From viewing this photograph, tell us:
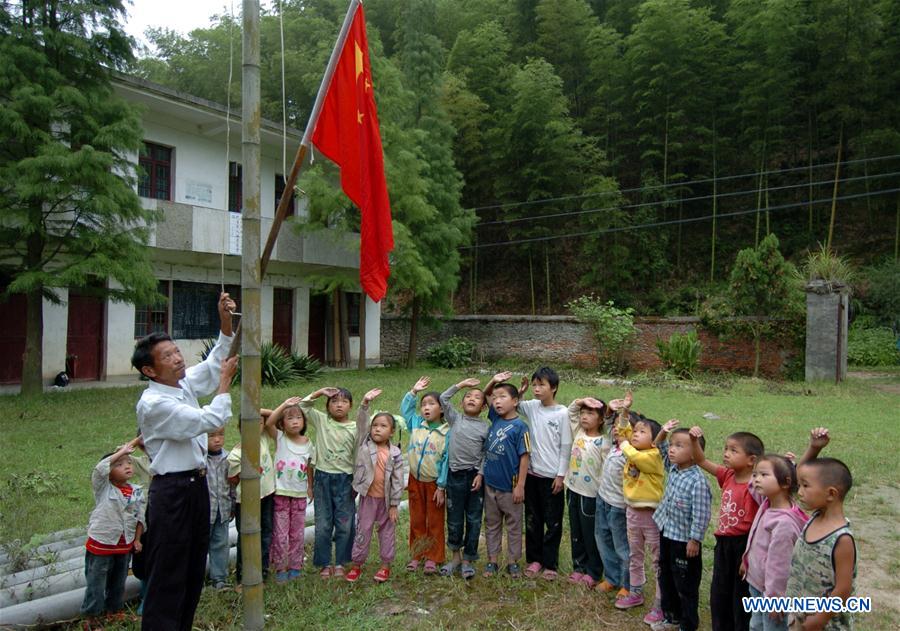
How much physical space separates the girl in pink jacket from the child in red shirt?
116 millimetres

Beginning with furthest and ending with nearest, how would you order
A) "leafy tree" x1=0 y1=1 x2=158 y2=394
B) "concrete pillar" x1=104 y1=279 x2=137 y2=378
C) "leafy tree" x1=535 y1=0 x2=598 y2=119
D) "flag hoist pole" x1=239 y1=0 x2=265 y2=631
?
"leafy tree" x1=535 y1=0 x2=598 y2=119
"concrete pillar" x1=104 y1=279 x2=137 y2=378
"leafy tree" x1=0 y1=1 x2=158 y2=394
"flag hoist pole" x1=239 y1=0 x2=265 y2=631

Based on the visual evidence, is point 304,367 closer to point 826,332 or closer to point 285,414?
point 285,414

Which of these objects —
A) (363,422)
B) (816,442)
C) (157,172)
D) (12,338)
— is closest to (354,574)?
(363,422)

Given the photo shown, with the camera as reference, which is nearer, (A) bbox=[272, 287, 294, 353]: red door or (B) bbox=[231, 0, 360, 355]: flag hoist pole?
(B) bbox=[231, 0, 360, 355]: flag hoist pole

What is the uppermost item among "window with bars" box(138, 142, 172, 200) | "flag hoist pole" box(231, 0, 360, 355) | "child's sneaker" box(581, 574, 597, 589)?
"window with bars" box(138, 142, 172, 200)

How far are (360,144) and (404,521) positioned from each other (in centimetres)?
320

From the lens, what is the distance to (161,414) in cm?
279

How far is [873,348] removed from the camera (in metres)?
19.2

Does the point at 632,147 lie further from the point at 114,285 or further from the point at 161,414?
the point at 161,414

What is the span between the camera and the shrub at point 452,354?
19.9m

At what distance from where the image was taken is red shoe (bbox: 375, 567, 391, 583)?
4.04 metres

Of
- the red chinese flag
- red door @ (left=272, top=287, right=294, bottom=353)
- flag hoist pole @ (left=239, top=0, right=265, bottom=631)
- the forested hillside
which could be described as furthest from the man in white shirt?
red door @ (left=272, top=287, right=294, bottom=353)

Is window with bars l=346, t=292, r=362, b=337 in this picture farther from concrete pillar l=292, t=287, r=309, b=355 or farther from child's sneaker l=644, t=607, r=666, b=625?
child's sneaker l=644, t=607, r=666, b=625

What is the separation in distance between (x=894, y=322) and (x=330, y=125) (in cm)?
2140
